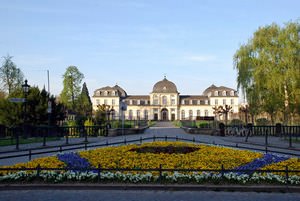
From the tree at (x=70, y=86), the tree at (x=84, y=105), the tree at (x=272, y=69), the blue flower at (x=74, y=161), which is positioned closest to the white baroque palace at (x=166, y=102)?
the tree at (x=84, y=105)

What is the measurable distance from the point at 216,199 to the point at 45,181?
14.2 ft

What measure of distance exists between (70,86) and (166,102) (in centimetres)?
4854

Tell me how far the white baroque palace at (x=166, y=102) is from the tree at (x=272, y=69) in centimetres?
6699

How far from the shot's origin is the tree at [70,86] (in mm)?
59031

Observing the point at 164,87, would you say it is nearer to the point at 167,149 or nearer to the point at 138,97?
the point at 138,97

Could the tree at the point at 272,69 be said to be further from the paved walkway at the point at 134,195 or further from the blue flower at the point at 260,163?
the paved walkway at the point at 134,195

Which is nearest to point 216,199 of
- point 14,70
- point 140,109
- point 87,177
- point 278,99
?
point 87,177

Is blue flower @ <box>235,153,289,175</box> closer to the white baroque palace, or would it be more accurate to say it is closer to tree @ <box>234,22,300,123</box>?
tree @ <box>234,22,300,123</box>

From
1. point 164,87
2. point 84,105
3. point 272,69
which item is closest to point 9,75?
point 84,105

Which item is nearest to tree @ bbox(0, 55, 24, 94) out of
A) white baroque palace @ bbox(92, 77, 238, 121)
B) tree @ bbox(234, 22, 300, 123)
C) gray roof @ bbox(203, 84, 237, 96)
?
tree @ bbox(234, 22, 300, 123)

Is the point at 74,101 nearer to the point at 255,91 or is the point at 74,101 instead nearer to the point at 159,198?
the point at 255,91

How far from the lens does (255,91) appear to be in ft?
110

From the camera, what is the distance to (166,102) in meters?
103

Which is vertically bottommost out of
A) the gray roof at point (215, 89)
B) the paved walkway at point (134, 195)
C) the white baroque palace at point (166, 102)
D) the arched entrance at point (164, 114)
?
the paved walkway at point (134, 195)
